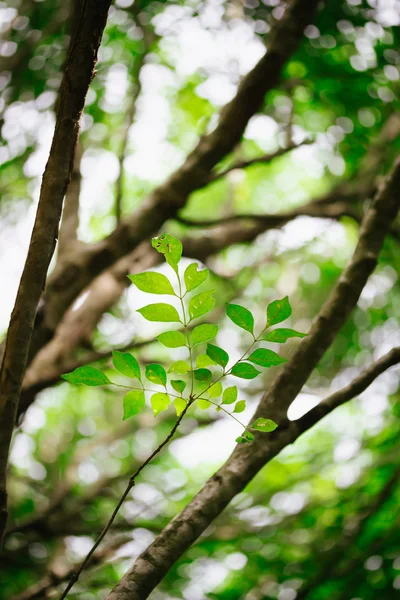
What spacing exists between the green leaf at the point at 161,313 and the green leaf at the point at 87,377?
0.51ft

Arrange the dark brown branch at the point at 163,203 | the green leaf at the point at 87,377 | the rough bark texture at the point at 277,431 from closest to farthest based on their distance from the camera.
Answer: the green leaf at the point at 87,377 < the rough bark texture at the point at 277,431 < the dark brown branch at the point at 163,203

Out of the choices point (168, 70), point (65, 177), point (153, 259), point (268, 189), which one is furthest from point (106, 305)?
point (268, 189)

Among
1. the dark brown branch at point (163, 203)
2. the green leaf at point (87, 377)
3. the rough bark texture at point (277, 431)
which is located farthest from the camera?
the dark brown branch at point (163, 203)

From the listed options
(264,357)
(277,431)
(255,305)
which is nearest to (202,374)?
(264,357)

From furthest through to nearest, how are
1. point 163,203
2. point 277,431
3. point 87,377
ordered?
point 163,203 < point 277,431 < point 87,377

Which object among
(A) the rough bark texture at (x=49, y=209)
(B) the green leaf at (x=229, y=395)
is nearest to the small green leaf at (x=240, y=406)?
(B) the green leaf at (x=229, y=395)

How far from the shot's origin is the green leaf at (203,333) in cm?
102

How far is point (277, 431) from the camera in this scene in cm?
136

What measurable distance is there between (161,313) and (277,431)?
0.55 m

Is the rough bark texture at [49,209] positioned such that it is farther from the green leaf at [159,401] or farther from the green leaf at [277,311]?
the green leaf at [277,311]

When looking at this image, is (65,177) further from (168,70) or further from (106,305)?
(168,70)

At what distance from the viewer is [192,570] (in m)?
3.02

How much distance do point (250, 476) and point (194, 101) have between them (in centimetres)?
359

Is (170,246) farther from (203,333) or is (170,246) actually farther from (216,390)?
(216,390)
